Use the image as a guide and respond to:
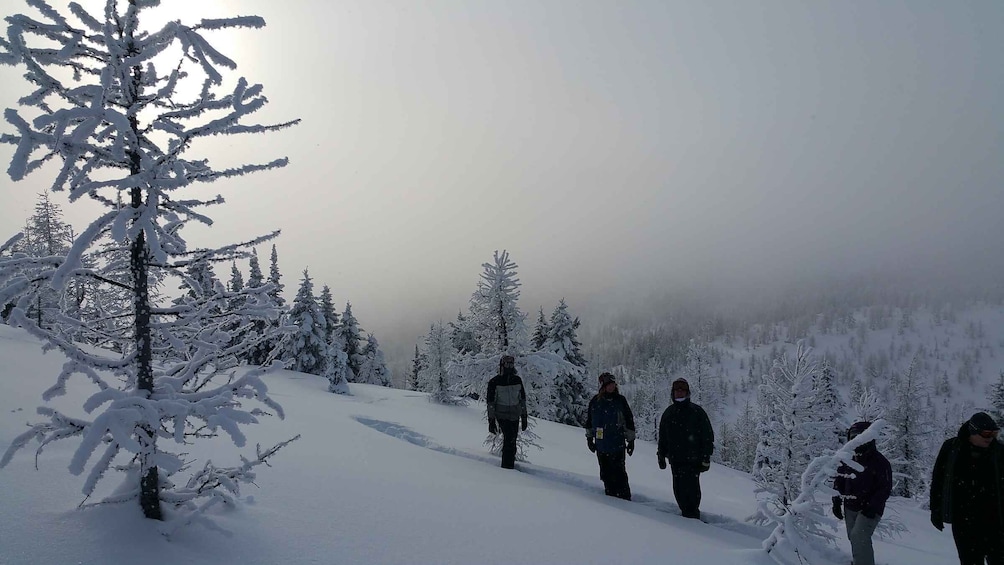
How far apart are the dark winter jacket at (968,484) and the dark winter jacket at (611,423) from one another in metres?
4.38

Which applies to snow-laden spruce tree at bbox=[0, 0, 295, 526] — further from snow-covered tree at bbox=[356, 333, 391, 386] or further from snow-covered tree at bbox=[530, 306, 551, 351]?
snow-covered tree at bbox=[356, 333, 391, 386]

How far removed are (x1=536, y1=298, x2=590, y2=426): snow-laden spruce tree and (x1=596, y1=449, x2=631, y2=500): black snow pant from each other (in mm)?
25982

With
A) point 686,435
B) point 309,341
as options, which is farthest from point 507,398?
point 309,341

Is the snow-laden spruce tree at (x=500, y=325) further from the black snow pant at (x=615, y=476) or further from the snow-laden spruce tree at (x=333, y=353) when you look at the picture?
the snow-laden spruce tree at (x=333, y=353)

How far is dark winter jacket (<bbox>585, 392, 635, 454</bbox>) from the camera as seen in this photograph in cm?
933

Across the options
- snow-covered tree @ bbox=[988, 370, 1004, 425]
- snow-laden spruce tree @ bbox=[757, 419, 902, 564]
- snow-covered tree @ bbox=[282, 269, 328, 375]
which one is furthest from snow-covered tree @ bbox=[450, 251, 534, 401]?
snow-covered tree @ bbox=[988, 370, 1004, 425]

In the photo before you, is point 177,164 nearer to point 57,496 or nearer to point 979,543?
point 57,496

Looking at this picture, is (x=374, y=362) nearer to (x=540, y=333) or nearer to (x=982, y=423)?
(x=540, y=333)

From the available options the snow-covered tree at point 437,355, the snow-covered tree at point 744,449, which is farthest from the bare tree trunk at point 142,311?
the snow-covered tree at point 744,449

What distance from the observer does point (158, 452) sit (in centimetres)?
341

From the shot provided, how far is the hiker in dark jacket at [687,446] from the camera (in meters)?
8.39

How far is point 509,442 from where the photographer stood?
35.4ft

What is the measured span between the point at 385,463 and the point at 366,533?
11.8ft

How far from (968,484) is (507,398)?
7.46 meters
